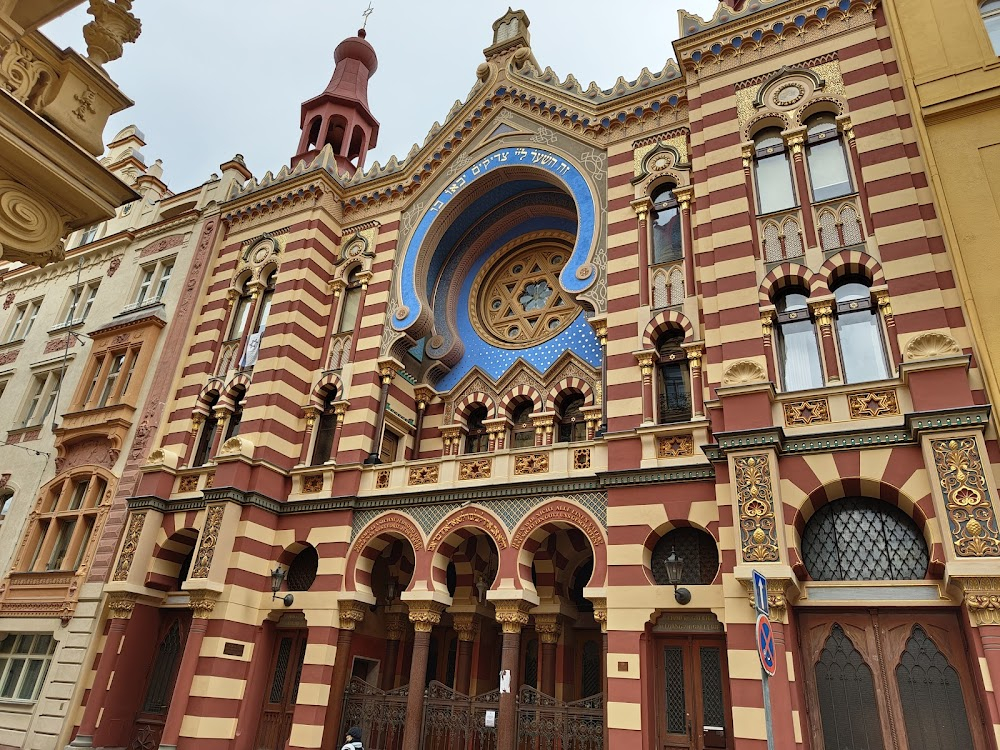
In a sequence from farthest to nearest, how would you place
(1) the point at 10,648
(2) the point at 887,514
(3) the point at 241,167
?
(3) the point at 241,167 → (1) the point at 10,648 → (2) the point at 887,514

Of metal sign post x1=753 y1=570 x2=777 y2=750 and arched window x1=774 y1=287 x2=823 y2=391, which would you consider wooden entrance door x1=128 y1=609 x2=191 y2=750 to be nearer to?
metal sign post x1=753 y1=570 x2=777 y2=750

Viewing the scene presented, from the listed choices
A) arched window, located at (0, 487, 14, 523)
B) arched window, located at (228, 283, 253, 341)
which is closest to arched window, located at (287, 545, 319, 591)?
arched window, located at (228, 283, 253, 341)

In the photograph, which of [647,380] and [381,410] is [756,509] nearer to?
[647,380]

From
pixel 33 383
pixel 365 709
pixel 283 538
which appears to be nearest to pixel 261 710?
Result: pixel 365 709

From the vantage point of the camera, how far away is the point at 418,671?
1535 centimetres

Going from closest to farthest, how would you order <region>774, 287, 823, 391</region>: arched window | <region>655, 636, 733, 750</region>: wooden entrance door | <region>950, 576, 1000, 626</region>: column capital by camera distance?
<region>950, 576, 1000, 626</region>: column capital < <region>655, 636, 733, 750</region>: wooden entrance door < <region>774, 287, 823, 391</region>: arched window

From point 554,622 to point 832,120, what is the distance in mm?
13169

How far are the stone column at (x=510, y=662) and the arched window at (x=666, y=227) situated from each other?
28.2 feet

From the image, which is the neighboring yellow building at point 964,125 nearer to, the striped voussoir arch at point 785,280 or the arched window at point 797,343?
the striped voussoir arch at point 785,280

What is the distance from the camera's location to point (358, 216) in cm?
2267

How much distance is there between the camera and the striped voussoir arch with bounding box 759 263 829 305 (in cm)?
1402

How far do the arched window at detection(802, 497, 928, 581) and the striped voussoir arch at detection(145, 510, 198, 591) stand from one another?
591 inches

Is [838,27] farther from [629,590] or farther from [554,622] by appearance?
[554,622]

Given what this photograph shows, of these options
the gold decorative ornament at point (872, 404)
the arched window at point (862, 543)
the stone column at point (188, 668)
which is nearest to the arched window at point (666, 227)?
the gold decorative ornament at point (872, 404)
